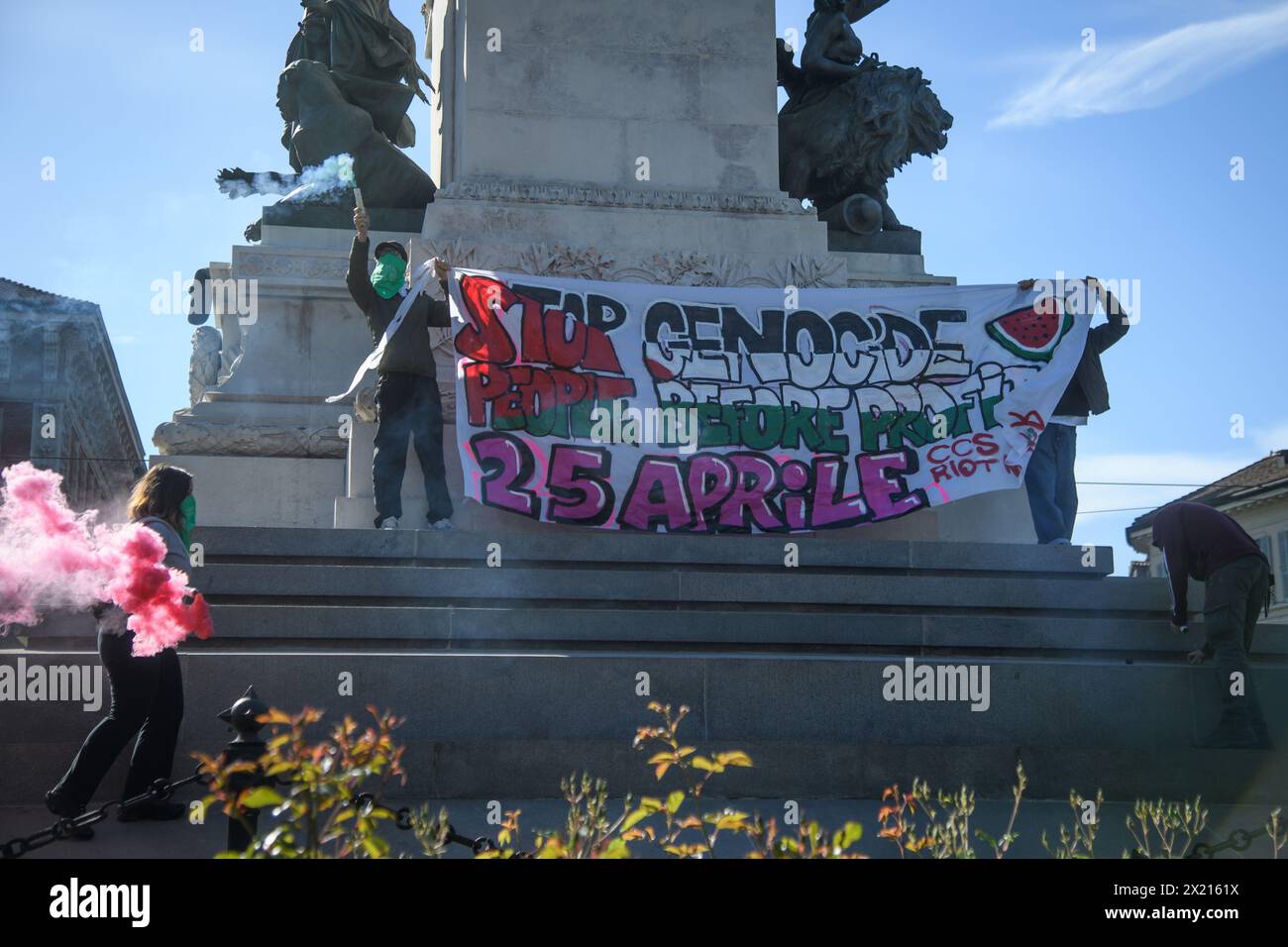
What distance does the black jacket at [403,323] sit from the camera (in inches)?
490

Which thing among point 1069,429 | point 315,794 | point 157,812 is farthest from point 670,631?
point 315,794

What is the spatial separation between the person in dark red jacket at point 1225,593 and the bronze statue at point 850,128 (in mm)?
7871

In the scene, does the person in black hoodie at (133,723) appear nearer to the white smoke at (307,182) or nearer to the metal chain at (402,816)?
the metal chain at (402,816)

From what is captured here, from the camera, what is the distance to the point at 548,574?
1121 cm

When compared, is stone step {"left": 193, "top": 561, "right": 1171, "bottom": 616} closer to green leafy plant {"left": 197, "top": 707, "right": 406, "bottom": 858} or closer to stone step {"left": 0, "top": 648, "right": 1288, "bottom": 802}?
stone step {"left": 0, "top": 648, "right": 1288, "bottom": 802}

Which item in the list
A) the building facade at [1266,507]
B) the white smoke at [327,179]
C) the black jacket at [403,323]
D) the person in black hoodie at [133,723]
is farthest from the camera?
the building facade at [1266,507]

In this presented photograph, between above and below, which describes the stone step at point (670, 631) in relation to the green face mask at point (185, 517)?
below

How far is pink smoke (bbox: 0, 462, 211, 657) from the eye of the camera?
21.5ft

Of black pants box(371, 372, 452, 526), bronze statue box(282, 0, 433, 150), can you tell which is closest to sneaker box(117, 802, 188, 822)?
black pants box(371, 372, 452, 526)

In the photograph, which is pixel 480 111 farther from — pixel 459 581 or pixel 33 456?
pixel 33 456

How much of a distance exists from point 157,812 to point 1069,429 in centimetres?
910

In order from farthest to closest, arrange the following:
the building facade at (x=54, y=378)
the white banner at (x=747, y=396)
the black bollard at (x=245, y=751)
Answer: the building facade at (x=54, y=378)
the white banner at (x=747, y=396)
the black bollard at (x=245, y=751)

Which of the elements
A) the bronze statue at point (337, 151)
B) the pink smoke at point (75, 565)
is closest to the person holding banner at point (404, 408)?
the bronze statue at point (337, 151)

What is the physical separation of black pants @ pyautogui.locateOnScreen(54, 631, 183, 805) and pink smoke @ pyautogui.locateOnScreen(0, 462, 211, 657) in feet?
3.02
